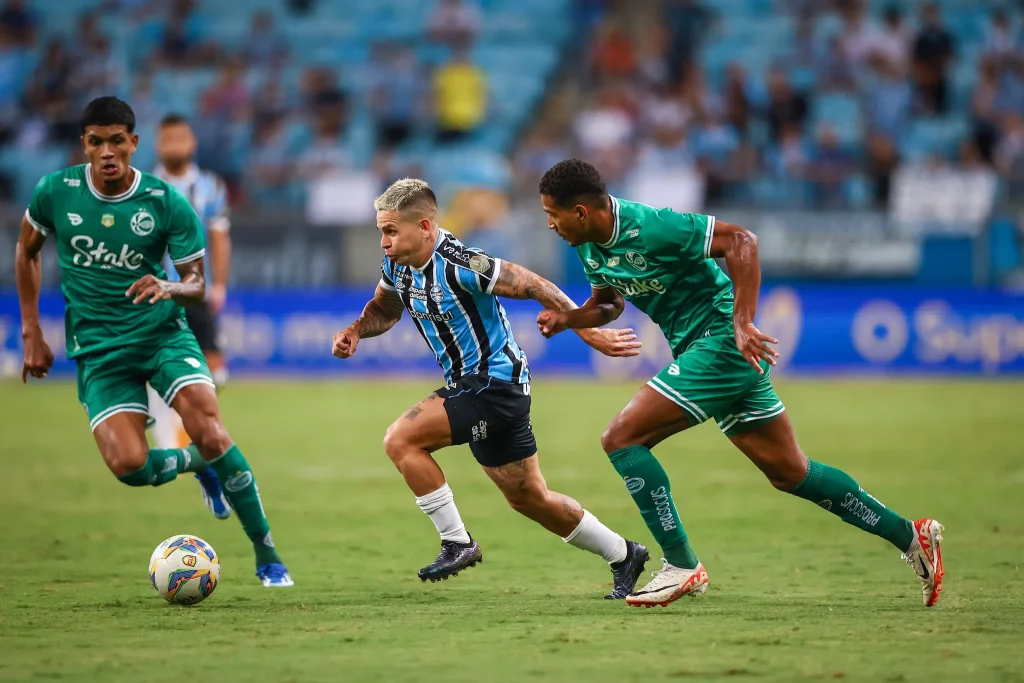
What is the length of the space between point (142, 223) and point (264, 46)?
18042 mm

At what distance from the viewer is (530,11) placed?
83.9ft

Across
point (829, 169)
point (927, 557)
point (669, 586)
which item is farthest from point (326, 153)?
point (927, 557)

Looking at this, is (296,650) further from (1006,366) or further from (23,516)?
(1006,366)

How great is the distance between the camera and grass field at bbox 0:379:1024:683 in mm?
5188

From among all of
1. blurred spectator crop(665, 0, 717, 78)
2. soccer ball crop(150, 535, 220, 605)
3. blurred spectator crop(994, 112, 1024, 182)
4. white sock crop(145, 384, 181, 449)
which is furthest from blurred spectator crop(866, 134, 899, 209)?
soccer ball crop(150, 535, 220, 605)

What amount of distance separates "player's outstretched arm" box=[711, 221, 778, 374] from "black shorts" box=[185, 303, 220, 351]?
4.86m

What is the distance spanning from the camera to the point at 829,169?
2070 centimetres

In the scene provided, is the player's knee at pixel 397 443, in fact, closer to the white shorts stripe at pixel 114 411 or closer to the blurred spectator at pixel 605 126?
the white shorts stripe at pixel 114 411

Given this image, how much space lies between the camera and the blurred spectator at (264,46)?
2428 cm

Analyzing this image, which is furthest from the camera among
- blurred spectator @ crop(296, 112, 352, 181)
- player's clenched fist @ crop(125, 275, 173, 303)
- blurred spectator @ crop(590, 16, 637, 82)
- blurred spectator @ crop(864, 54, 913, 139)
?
blurred spectator @ crop(590, 16, 637, 82)

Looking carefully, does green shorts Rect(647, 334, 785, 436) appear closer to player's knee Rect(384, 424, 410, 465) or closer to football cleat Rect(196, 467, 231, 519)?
player's knee Rect(384, 424, 410, 465)

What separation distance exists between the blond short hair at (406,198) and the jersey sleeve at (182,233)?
1.17m

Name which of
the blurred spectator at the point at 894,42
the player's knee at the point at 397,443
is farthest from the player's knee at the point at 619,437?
the blurred spectator at the point at 894,42

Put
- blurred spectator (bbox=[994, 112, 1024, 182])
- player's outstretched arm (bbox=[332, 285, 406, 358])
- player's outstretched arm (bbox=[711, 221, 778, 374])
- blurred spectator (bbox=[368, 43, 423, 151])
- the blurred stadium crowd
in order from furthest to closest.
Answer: blurred spectator (bbox=[368, 43, 423, 151]) → the blurred stadium crowd → blurred spectator (bbox=[994, 112, 1024, 182]) → player's outstretched arm (bbox=[332, 285, 406, 358]) → player's outstretched arm (bbox=[711, 221, 778, 374])
